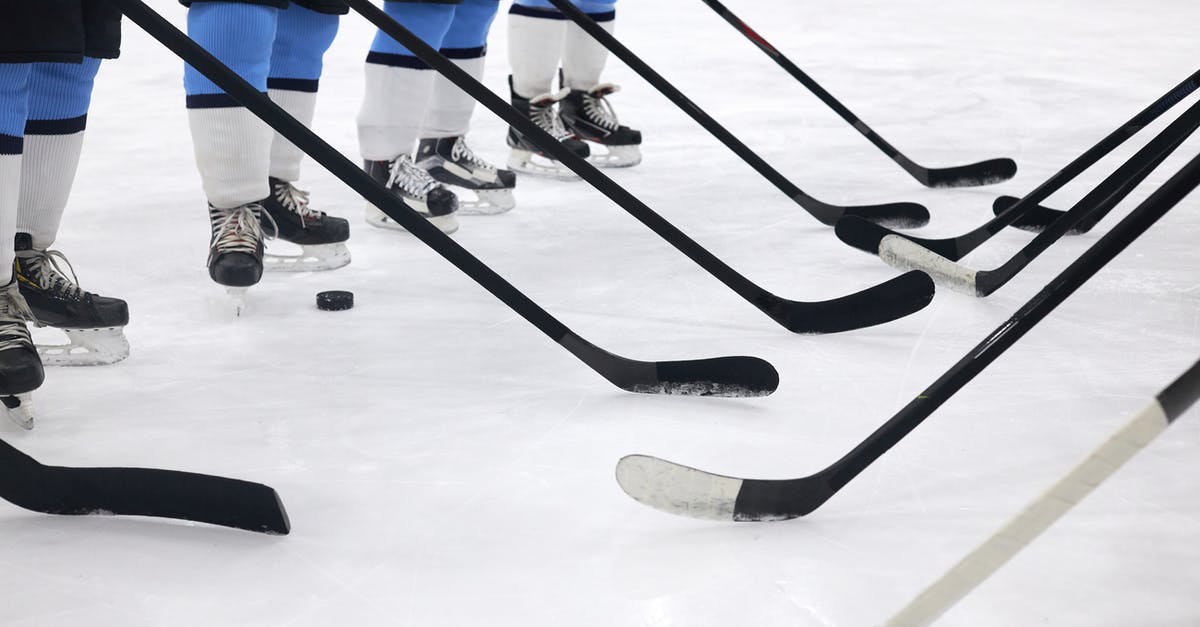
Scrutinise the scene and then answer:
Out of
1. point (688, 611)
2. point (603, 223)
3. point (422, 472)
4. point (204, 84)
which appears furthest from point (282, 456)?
point (603, 223)

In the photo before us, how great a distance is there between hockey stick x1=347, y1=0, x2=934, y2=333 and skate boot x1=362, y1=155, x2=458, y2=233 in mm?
555

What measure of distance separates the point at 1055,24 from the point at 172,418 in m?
4.40

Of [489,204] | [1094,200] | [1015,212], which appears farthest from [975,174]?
[489,204]

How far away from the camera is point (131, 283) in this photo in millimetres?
1592

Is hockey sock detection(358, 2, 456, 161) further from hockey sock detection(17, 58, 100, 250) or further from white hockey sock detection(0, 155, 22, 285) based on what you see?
white hockey sock detection(0, 155, 22, 285)

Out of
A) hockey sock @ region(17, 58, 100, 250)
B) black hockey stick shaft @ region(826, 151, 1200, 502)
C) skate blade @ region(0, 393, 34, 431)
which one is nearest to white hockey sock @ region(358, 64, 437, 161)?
hockey sock @ region(17, 58, 100, 250)

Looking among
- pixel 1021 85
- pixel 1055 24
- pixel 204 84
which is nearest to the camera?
pixel 204 84

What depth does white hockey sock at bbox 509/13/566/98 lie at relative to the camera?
2.35 metres

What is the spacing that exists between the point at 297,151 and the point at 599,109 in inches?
39.4

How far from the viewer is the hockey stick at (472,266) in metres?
0.99

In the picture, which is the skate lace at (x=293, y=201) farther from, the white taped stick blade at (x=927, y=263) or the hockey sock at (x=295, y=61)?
the white taped stick blade at (x=927, y=263)

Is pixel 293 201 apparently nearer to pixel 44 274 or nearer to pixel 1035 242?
pixel 44 274

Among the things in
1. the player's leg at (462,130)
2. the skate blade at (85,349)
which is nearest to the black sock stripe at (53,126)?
the skate blade at (85,349)

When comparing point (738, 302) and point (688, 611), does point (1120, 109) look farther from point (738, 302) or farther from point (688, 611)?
point (688, 611)
